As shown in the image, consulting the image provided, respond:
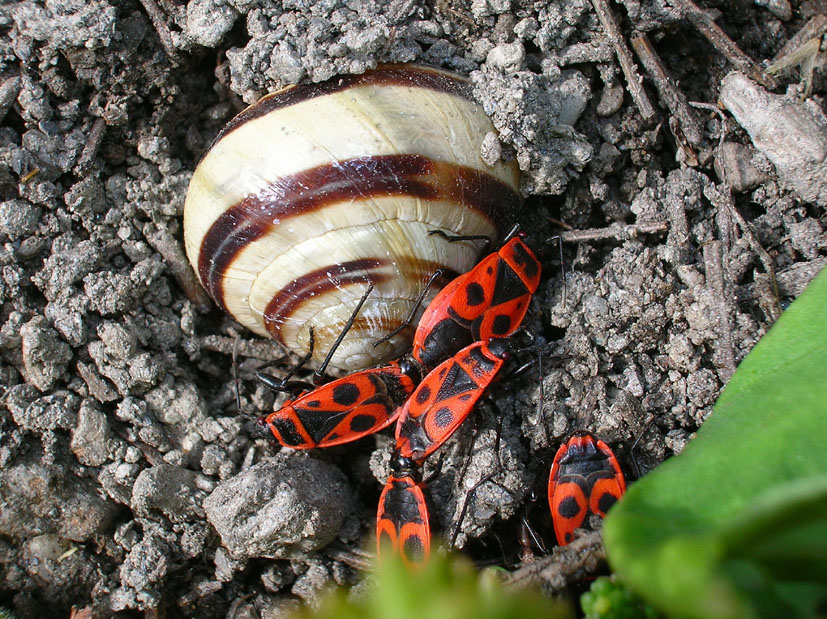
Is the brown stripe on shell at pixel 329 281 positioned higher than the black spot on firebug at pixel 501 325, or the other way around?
the brown stripe on shell at pixel 329 281

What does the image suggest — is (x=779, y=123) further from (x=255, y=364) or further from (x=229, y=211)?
(x=255, y=364)

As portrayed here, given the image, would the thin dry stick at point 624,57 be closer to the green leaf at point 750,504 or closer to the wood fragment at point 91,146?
the green leaf at point 750,504

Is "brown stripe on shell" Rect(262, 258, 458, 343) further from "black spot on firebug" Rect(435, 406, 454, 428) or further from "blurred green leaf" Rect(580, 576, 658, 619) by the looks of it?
"blurred green leaf" Rect(580, 576, 658, 619)

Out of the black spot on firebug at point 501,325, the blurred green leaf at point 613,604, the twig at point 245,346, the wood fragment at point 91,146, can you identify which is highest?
the wood fragment at point 91,146

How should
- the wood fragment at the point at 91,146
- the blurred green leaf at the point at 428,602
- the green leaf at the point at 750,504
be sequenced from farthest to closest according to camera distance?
the wood fragment at the point at 91,146
the green leaf at the point at 750,504
the blurred green leaf at the point at 428,602

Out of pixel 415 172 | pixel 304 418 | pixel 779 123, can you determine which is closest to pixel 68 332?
pixel 304 418

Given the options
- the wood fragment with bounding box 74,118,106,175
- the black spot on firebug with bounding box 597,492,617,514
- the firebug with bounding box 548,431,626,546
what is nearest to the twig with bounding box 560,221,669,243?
the firebug with bounding box 548,431,626,546

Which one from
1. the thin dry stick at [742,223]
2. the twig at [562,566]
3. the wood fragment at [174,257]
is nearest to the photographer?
the twig at [562,566]

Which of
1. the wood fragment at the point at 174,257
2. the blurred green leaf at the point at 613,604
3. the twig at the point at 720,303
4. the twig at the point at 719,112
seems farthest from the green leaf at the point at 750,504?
the wood fragment at the point at 174,257
